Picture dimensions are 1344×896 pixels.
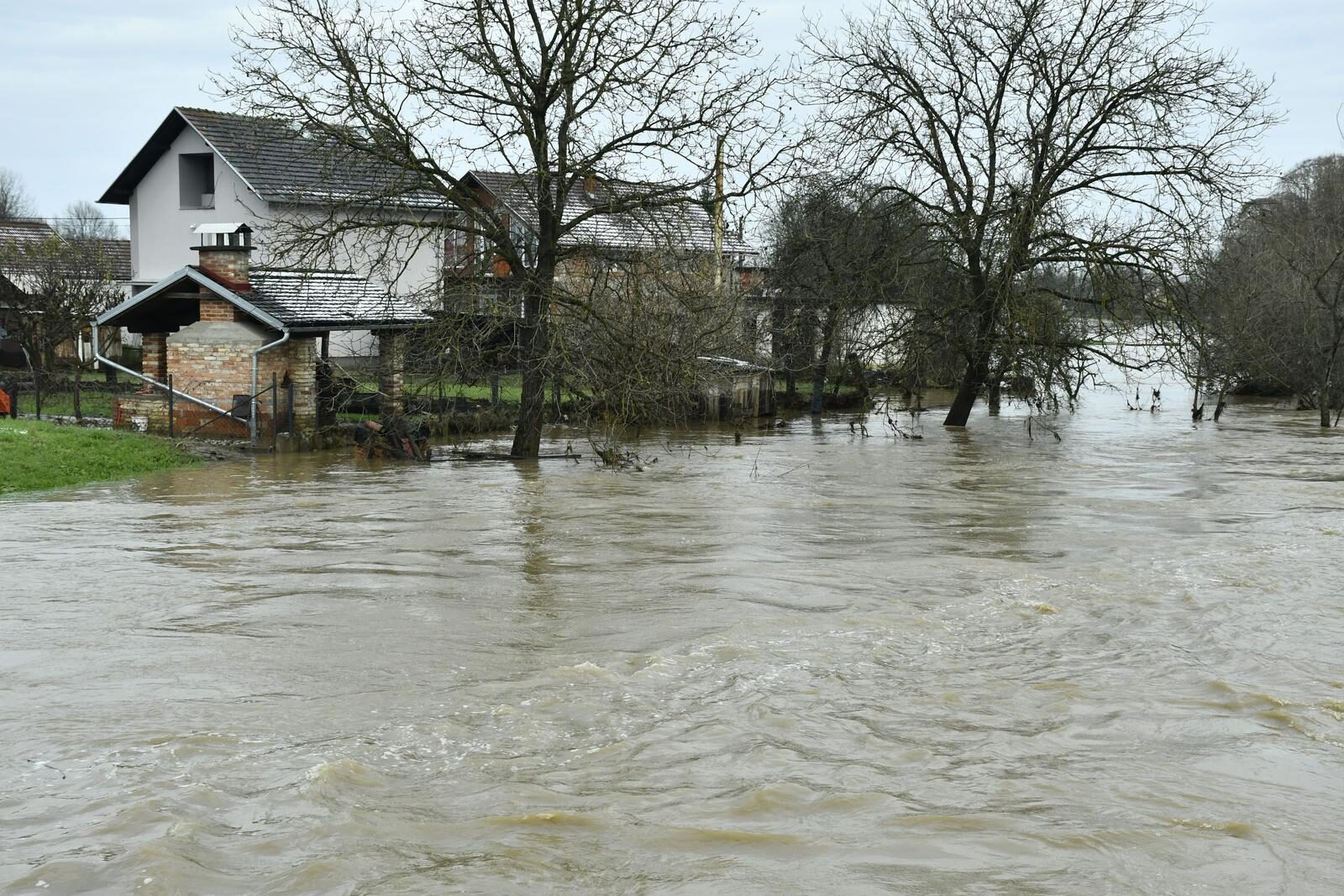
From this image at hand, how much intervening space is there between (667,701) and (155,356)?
779 inches

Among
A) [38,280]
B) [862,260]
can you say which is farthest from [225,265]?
[862,260]

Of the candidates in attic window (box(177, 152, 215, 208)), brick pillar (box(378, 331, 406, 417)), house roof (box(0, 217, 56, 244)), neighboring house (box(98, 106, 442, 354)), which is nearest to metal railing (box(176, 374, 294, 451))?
brick pillar (box(378, 331, 406, 417))

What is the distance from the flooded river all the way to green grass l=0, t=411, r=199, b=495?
2.49 meters

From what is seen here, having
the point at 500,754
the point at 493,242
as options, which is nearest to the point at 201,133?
the point at 493,242

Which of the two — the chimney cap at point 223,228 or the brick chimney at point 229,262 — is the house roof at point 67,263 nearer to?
the chimney cap at point 223,228

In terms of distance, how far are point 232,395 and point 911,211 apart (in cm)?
1398

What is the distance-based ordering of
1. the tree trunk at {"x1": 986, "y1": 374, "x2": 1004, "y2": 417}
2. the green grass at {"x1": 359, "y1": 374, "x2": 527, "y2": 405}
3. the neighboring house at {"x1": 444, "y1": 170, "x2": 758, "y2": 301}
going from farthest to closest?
the tree trunk at {"x1": 986, "y1": 374, "x2": 1004, "y2": 417}
the green grass at {"x1": 359, "y1": 374, "x2": 527, "y2": 405}
the neighboring house at {"x1": 444, "y1": 170, "x2": 758, "y2": 301}

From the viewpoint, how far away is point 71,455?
1938cm

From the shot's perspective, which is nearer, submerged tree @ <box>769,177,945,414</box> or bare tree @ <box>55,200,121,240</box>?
submerged tree @ <box>769,177,945,414</box>

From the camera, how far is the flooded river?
595 cm

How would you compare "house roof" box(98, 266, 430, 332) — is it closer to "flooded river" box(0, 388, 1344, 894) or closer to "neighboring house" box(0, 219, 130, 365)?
"neighboring house" box(0, 219, 130, 365)

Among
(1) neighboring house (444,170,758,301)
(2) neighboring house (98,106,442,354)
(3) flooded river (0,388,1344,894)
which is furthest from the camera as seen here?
(2) neighboring house (98,106,442,354)

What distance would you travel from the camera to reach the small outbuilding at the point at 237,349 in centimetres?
2328

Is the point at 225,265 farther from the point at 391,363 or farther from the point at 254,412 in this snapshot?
the point at 391,363
